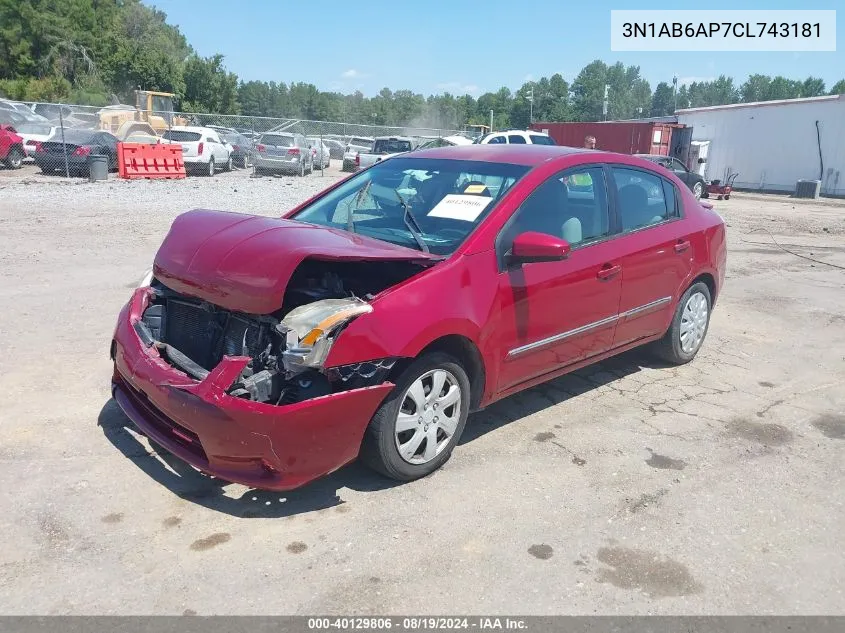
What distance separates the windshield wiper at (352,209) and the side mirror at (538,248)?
107 cm

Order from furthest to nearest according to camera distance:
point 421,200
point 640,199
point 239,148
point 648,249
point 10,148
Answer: point 239,148 → point 10,148 → point 640,199 → point 648,249 → point 421,200

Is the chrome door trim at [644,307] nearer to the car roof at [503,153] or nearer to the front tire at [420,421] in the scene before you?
the car roof at [503,153]

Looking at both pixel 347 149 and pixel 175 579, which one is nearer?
pixel 175 579

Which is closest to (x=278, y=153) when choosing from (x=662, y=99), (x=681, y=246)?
(x=681, y=246)

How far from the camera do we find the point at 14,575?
9.88ft

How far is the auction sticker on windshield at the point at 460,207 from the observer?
433 centimetres

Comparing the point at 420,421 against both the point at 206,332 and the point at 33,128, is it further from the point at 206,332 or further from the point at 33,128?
the point at 33,128

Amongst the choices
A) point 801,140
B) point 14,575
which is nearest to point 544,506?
point 14,575

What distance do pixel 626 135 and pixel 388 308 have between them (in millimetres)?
29103

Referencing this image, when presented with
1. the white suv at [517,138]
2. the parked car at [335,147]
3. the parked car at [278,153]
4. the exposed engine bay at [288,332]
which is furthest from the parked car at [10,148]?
the exposed engine bay at [288,332]

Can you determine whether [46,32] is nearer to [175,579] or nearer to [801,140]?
[801,140]

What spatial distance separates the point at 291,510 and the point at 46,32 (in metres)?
60.1

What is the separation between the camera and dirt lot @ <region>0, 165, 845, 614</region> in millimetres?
3023

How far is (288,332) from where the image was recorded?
342 cm
